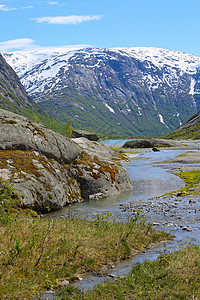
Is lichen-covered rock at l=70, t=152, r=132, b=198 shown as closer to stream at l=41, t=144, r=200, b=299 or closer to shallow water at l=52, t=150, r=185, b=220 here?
shallow water at l=52, t=150, r=185, b=220

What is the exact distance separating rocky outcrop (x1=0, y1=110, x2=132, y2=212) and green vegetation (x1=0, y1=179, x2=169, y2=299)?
6939 mm

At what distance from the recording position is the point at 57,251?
34.1 feet

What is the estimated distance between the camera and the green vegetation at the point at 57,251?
8.45 meters

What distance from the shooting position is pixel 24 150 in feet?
86.5

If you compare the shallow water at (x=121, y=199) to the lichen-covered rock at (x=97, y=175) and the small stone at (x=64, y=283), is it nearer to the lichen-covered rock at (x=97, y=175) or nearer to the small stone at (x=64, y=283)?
the lichen-covered rock at (x=97, y=175)

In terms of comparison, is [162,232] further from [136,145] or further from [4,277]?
[136,145]

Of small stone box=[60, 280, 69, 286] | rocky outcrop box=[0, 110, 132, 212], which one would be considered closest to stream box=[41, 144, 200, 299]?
small stone box=[60, 280, 69, 286]

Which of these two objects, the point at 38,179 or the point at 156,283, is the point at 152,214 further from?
the point at 156,283

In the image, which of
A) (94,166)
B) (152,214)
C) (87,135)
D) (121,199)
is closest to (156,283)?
(152,214)

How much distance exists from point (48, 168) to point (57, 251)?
15.6m

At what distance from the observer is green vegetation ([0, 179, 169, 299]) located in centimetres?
845

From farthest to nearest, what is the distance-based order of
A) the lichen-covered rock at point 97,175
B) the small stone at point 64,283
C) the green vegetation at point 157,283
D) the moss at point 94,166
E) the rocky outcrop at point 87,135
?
the rocky outcrop at point 87,135
the moss at point 94,166
the lichen-covered rock at point 97,175
the small stone at point 64,283
the green vegetation at point 157,283

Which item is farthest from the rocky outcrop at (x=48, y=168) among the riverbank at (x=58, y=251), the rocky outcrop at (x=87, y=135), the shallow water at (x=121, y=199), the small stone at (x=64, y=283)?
the rocky outcrop at (x=87, y=135)

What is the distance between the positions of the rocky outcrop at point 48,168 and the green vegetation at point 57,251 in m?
6.94
